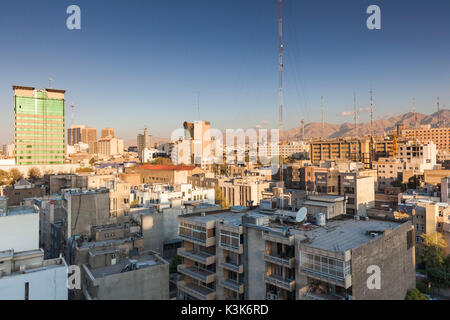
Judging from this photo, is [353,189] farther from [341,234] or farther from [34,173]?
[34,173]

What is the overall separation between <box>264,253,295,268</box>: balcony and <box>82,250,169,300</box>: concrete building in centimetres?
440

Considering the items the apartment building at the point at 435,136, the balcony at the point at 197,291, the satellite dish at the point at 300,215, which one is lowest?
the balcony at the point at 197,291

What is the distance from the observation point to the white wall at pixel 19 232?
46.4 feet

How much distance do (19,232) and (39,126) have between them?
51042mm

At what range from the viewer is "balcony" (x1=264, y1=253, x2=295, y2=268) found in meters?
9.12

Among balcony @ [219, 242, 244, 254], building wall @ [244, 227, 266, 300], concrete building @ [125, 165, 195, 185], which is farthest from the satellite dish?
concrete building @ [125, 165, 195, 185]

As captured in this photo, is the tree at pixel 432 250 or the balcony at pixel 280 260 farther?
the tree at pixel 432 250

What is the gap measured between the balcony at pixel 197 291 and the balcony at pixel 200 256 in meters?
0.99

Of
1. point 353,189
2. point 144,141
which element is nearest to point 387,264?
point 353,189

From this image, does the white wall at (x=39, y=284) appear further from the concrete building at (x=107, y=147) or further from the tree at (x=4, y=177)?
the concrete building at (x=107, y=147)

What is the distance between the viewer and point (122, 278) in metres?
11.1

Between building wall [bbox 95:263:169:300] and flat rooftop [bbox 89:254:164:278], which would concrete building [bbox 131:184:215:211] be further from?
building wall [bbox 95:263:169:300]

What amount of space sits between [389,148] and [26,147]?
66.2 metres

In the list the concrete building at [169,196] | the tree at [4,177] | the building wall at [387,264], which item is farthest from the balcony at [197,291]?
the tree at [4,177]
